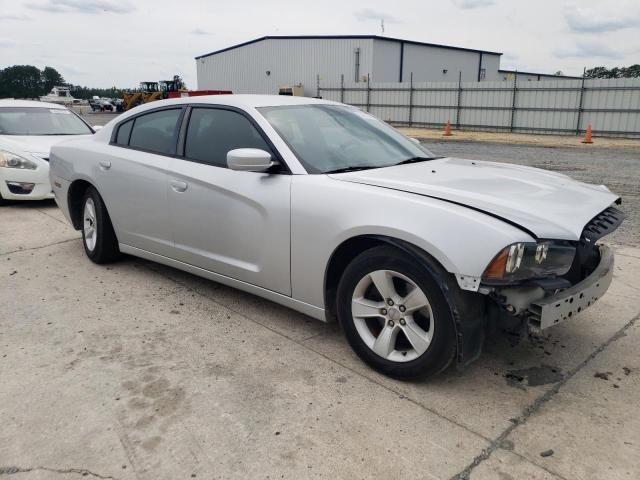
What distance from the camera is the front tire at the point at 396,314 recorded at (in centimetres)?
279

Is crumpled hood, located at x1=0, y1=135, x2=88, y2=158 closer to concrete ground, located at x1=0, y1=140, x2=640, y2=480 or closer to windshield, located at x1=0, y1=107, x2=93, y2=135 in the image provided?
windshield, located at x1=0, y1=107, x2=93, y2=135

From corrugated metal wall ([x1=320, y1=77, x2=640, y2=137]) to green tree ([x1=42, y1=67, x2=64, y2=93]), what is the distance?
94.1 meters

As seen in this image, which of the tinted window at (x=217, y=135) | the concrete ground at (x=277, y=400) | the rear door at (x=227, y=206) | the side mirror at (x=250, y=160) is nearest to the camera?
the concrete ground at (x=277, y=400)

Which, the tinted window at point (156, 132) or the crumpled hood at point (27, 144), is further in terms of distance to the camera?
the crumpled hood at point (27, 144)

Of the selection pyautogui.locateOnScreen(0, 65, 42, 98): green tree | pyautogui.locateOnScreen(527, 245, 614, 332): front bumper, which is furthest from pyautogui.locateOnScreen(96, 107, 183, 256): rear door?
pyautogui.locateOnScreen(0, 65, 42, 98): green tree

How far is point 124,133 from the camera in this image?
4922 mm

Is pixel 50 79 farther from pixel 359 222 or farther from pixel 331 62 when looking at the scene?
pixel 359 222

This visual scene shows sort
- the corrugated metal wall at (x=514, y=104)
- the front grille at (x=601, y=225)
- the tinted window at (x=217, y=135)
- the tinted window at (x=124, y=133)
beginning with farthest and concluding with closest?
1. the corrugated metal wall at (x=514, y=104)
2. the tinted window at (x=124, y=133)
3. the tinted window at (x=217, y=135)
4. the front grille at (x=601, y=225)

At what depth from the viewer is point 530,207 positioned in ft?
9.45

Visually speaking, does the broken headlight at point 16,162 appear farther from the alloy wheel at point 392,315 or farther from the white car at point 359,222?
the alloy wheel at point 392,315

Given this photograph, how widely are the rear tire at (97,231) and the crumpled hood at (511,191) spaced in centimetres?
263

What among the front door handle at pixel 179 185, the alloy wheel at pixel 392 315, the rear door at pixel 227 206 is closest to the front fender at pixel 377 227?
the rear door at pixel 227 206

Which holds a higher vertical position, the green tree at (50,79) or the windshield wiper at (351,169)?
the green tree at (50,79)

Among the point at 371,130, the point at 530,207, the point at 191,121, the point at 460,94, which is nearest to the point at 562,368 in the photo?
the point at 530,207
